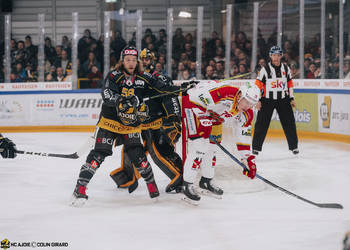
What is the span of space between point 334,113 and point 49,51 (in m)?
5.05

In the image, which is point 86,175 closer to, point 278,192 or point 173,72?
point 278,192

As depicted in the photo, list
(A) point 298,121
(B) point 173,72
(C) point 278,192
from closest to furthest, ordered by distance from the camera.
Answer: (C) point 278,192 → (A) point 298,121 → (B) point 173,72

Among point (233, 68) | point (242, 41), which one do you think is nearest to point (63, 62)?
point (233, 68)

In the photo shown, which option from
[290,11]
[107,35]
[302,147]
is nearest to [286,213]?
[302,147]

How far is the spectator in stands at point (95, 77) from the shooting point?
9.51m

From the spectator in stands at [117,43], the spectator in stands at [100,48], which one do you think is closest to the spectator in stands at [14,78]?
the spectator in stands at [100,48]

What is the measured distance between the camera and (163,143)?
460 centimetres

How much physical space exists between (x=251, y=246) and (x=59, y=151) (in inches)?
175

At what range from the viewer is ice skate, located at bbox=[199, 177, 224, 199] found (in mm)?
4383

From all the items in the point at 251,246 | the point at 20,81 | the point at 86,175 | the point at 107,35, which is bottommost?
the point at 251,246

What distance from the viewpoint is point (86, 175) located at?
405 cm

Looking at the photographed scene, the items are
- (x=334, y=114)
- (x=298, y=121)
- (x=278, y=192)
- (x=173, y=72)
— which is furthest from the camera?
(x=173, y=72)

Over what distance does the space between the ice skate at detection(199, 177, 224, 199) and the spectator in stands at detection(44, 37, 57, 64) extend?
5811 mm

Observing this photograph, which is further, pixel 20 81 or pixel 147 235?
pixel 20 81
